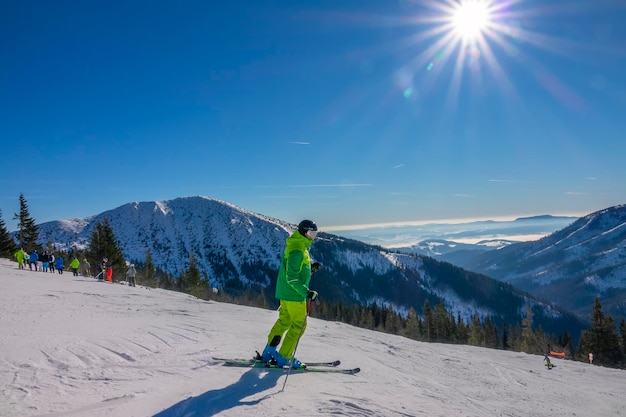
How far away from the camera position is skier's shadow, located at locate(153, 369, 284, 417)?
4.92 metres

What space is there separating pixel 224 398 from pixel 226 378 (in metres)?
1.00

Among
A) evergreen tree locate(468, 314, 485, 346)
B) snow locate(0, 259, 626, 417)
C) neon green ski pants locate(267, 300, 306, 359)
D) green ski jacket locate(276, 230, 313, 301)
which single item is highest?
green ski jacket locate(276, 230, 313, 301)

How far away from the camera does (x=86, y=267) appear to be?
35.6m

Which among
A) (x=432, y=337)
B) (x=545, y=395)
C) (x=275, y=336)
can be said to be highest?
(x=275, y=336)

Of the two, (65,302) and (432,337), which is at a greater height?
(65,302)

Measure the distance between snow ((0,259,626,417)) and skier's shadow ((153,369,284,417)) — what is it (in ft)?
0.08

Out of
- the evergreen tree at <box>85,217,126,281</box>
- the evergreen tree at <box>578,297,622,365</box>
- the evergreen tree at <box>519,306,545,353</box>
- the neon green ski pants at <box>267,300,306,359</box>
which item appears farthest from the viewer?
the evergreen tree at <box>85,217,126,281</box>

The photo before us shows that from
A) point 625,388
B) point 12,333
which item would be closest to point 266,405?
point 12,333

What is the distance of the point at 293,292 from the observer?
6.98 m

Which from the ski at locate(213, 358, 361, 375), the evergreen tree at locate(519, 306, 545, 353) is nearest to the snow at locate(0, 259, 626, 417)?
the ski at locate(213, 358, 361, 375)

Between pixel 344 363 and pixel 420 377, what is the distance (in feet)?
5.79

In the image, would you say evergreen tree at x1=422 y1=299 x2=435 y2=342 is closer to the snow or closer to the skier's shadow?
the snow

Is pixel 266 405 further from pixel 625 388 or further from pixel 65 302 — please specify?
pixel 65 302

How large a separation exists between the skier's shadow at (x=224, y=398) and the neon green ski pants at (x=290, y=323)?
25.6 inches
